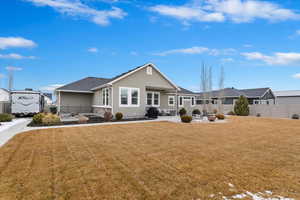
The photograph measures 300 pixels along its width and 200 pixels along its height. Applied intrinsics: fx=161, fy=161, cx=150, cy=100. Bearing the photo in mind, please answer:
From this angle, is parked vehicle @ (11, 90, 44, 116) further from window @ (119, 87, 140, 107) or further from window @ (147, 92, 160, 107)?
window @ (147, 92, 160, 107)

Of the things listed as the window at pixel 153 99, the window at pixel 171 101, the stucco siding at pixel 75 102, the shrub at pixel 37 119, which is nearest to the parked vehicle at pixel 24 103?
the stucco siding at pixel 75 102

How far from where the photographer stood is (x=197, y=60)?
24922 millimetres

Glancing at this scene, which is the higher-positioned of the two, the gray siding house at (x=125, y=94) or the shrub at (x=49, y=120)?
the gray siding house at (x=125, y=94)

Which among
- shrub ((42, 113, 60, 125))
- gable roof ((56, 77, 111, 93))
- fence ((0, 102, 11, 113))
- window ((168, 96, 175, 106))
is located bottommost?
shrub ((42, 113, 60, 125))

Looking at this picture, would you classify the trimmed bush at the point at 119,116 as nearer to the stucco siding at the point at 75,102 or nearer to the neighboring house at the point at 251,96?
the stucco siding at the point at 75,102

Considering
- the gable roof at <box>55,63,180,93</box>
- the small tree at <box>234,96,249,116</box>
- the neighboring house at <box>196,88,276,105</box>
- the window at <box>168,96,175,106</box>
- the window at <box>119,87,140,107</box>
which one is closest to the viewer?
the window at <box>119,87,140,107</box>

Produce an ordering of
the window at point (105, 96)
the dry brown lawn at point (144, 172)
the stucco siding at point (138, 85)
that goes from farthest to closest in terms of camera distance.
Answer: the window at point (105, 96)
the stucco siding at point (138, 85)
the dry brown lawn at point (144, 172)

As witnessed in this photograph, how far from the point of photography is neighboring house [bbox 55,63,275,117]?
15930 mm

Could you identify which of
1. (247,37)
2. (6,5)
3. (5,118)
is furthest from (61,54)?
(247,37)

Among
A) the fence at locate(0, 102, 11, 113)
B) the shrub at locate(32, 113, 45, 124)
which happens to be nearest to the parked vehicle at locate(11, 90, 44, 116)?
the fence at locate(0, 102, 11, 113)

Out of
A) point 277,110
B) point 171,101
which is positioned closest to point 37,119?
point 171,101

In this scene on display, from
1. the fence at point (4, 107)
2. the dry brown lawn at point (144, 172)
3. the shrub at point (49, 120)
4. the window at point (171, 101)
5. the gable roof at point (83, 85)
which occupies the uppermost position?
the gable roof at point (83, 85)

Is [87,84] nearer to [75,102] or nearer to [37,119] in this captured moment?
[75,102]

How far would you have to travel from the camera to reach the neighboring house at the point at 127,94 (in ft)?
52.3
